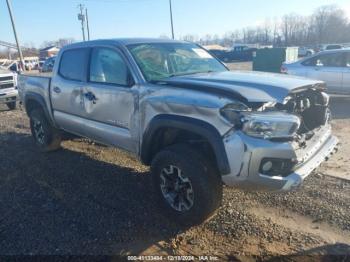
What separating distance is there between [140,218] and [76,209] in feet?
2.67

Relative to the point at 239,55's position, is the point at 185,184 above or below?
above

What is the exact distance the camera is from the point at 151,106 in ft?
12.4

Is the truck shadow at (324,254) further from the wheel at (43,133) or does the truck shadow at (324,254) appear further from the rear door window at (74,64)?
the wheel at (43,133)

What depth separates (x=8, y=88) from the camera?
11.4 metres

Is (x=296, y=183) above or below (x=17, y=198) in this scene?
above

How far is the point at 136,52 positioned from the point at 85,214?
1.97 meters

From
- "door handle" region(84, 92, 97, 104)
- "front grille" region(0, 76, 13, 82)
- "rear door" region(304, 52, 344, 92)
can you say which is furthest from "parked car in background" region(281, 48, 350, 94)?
"front grille" region(0, 76, 13, 82)

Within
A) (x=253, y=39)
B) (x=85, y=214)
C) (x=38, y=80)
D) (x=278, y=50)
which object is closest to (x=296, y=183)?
(x=85, y=214)

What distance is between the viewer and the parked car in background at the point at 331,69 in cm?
1019

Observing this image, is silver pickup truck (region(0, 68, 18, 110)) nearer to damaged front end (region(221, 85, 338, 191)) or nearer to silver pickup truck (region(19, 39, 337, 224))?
silver pickup truck (region(19, 39, 337, 224))

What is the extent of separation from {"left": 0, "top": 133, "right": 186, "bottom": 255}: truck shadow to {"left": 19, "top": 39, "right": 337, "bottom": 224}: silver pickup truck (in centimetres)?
43

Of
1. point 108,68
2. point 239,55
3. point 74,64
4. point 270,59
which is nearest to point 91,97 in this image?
point 108,68

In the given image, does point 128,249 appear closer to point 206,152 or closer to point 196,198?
point 196,198

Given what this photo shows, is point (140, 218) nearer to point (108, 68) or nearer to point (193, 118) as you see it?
point (193, 118)
